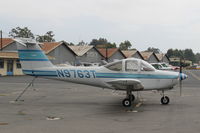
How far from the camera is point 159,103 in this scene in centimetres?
1311

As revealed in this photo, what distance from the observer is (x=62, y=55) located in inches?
2112

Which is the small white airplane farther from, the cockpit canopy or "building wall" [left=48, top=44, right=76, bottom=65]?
"building wall" [left=48, top=44, right=76, bottom=65]

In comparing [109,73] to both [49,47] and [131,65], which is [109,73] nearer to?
[131,65]

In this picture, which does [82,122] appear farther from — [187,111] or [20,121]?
[187,111]

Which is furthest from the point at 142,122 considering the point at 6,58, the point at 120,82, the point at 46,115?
the point at 6,58

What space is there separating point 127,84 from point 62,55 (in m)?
43.3

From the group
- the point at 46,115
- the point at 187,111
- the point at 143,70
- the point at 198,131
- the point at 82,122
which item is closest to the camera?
the point at 198,131

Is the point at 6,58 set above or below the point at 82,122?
above

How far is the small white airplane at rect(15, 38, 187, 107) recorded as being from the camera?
12.2 m

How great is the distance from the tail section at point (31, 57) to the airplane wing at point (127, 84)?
142 inches

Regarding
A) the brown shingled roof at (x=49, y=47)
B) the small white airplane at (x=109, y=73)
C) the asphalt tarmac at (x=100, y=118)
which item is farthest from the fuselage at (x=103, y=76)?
the brown shingled roof at (x=49, y=47)

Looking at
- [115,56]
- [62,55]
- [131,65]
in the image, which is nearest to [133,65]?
[131,65]

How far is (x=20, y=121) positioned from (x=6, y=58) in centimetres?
3271

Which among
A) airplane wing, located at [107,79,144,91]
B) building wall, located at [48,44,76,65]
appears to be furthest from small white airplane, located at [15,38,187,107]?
building wall, located at [48,44,76,65]
